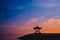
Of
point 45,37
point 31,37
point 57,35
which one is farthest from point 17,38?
point 57,35

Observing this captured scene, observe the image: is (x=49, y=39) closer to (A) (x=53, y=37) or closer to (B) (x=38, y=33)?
(A) (x=53, y=37)

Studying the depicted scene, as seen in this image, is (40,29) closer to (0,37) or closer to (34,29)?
(34,29)

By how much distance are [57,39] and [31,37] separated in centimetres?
165

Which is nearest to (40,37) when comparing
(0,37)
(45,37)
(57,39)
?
(45,37)

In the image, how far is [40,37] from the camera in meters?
10.0

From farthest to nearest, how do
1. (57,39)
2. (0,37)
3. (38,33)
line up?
1. (0,37)
2. (38,33)
3. (57,39)

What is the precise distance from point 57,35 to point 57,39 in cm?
30

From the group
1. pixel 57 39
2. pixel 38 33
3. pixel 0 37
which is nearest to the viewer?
pixel 57 39

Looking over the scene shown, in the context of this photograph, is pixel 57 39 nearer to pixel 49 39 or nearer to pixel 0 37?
pixel 49 39

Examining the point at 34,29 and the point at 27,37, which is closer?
the point at 27,37

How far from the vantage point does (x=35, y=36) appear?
10.1m

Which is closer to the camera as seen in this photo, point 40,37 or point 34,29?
point 40,37

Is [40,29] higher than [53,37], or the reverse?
[40,29]

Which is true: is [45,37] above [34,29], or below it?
below
